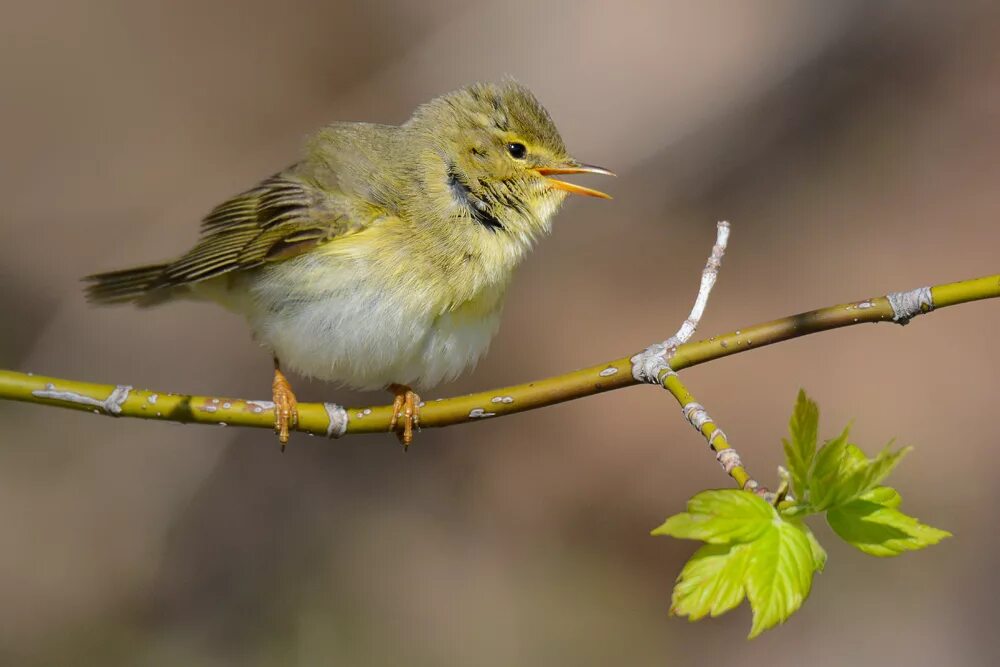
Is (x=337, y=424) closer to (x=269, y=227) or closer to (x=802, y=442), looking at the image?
(x=269, y=227)

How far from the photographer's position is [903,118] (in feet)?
26.1

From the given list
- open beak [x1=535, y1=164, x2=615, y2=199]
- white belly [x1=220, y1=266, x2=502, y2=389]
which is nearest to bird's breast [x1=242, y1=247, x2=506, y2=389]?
white belly [x1=220, y1=266, x2=502, y2=389]

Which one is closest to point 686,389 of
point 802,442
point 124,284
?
point 802,442

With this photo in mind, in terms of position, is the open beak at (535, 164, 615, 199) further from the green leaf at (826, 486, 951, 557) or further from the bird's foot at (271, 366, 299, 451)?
the green leaf at (826, 486, 951, 557)

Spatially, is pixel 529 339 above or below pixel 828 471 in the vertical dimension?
above

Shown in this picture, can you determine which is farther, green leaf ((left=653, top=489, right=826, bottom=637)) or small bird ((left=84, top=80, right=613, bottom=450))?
small bird ((left=84, top=80, right=613, bottom=450))

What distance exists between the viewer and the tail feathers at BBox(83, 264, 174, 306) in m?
3.82

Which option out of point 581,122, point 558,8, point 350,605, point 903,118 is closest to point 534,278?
point 581,122

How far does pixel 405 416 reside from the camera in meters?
3.19

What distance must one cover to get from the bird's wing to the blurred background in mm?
2396

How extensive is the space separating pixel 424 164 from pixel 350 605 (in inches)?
132

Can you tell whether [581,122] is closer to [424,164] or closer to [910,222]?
[910,222]

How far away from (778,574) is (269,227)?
2.34 m

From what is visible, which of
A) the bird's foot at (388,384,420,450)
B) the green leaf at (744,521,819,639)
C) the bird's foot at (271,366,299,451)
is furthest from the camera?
the bird's foot at (388,384,420,450)
